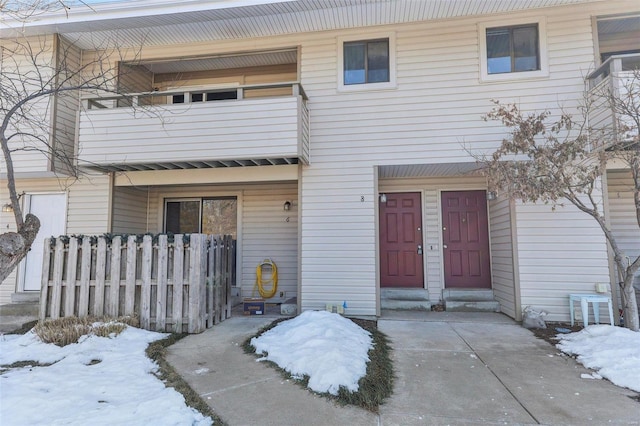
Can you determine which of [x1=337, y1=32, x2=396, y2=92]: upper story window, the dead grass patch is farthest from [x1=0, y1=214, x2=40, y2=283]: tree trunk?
[x1=337, y1=32, x2=396, y2=92]: upper story window

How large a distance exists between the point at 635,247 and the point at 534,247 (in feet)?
7.46

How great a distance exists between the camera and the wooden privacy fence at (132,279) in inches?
215

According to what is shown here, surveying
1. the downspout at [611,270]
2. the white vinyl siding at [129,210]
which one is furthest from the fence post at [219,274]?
the downspout at [611,270]

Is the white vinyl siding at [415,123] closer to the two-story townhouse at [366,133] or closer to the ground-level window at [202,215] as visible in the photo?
the two-story townhouse at [366,133]

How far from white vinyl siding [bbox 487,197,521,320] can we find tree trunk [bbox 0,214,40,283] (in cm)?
686

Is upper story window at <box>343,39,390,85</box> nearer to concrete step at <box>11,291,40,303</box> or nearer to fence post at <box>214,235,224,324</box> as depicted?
fence post at <box>214,235,224,324</box>

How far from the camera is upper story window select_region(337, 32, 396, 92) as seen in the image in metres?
6.80

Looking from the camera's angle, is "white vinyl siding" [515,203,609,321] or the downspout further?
"white vinyl siding" [515,203,609,321]

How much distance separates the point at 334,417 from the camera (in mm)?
2953

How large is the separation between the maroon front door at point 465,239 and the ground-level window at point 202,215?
15.6 ft

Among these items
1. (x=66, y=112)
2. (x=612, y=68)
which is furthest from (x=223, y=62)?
(x=612, y=68)

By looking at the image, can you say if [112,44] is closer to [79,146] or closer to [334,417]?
[79,146]

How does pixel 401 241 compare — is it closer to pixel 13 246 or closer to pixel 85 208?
pixel 13 246

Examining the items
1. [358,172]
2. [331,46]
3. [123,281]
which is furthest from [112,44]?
[358,172]
